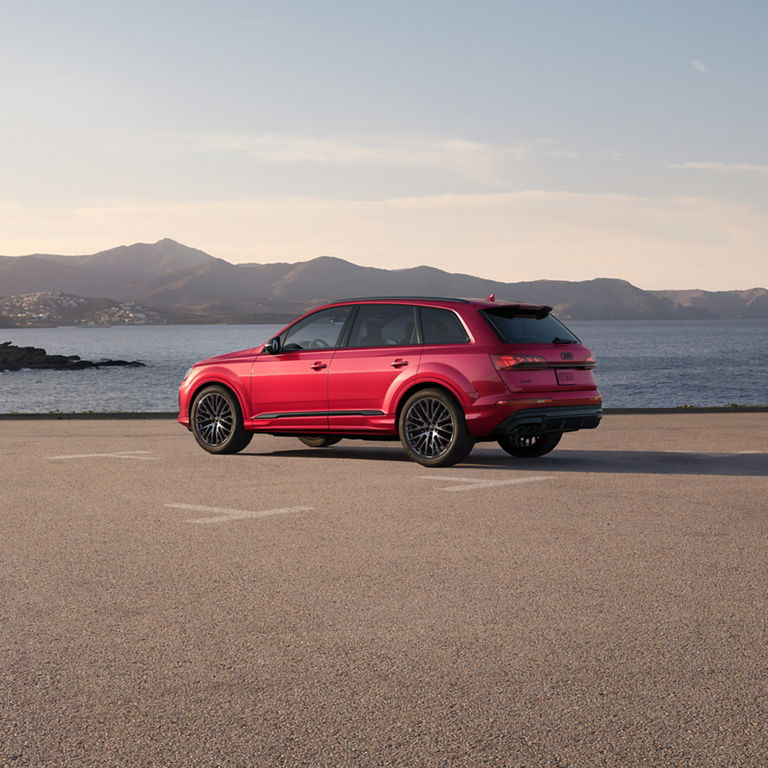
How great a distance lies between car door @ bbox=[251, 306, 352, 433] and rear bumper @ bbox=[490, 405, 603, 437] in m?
2.34

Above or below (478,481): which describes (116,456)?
below

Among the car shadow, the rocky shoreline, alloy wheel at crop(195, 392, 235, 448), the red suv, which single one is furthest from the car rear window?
the rocky shoreline

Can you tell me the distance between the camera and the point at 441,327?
11969 millimetres

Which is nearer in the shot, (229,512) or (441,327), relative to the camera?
(229,512)

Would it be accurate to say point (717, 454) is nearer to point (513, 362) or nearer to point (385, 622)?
point (513, 362)

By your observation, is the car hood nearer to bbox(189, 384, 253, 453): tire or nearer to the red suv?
the red suv

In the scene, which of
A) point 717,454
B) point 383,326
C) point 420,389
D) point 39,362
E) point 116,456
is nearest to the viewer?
point 420,389

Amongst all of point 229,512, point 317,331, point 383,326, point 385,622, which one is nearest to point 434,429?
point 383,326

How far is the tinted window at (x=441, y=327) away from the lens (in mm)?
11820

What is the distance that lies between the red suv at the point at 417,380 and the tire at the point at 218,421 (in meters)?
0.02

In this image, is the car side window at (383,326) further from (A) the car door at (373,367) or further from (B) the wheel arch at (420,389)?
(B) the wheel arch at (420,389)

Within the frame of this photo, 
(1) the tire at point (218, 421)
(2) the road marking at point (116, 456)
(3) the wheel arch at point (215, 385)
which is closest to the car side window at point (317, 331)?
(3) the wheel arch at point (215, 385)

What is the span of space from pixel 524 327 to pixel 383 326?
166 cm

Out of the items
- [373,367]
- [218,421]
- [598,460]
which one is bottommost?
[598,460]
